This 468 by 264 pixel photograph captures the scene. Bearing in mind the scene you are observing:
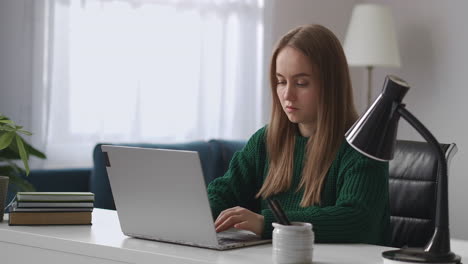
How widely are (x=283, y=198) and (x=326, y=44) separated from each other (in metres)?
0.40

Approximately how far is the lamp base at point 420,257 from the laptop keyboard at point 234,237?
35 cm

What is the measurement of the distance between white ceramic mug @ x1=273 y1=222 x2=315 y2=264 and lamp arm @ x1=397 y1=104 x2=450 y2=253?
0.72 feet

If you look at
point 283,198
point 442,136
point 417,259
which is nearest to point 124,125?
point 442,136

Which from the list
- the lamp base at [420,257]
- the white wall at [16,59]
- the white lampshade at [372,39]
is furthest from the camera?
the white lampshade at [372,39]

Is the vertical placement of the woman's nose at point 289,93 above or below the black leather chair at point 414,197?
above

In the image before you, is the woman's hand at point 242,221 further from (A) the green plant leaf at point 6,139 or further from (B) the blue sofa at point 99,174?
(B) the blue sofa at point 99,174

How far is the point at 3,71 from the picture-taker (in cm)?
365

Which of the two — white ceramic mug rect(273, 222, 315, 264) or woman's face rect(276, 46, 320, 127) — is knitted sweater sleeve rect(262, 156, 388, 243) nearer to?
woman's face rect(276, 46, 320, 127)

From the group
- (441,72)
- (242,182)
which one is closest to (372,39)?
(441,72)

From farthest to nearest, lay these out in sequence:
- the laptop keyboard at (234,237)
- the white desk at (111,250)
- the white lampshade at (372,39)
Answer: the white lampshade at (372,39)
the laptop keyboard at (234,237)
the white desk at (111,250)

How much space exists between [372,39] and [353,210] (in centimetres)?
276

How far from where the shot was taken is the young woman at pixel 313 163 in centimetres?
180

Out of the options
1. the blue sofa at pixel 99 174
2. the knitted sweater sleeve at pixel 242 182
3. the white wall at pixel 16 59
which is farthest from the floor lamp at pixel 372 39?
the knitted sweater sleeve at pixel 242 182

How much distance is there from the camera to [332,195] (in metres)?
1.99
